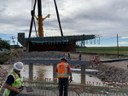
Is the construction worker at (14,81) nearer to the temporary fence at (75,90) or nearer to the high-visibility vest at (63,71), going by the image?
the temporary fence at (75,90)

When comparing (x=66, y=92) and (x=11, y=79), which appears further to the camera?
(x=66, y=92)

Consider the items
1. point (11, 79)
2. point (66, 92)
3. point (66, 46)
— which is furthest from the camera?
point (66, 46)

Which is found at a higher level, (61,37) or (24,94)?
(61,37)

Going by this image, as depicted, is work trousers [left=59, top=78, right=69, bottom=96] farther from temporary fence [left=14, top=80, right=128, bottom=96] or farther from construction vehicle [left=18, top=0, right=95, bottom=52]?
construction vehicle [left=18, top=0, right=95, bottom=52]

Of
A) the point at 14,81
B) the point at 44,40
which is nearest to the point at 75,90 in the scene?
the point at 14,81

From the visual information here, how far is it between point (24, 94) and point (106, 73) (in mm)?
29723

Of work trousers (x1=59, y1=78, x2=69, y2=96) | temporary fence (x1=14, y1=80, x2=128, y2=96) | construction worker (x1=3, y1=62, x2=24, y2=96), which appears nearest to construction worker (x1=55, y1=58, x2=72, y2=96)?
work trousers (x1=59, y1=78, x2=69, y2=96)

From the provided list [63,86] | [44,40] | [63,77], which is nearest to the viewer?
[63,86]

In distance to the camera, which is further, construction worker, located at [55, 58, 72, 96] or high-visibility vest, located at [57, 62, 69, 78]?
high-visibility vest, located at [57, 62, 69, 78]

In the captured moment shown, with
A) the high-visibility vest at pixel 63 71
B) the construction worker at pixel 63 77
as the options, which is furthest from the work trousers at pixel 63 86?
the high-visibility vest at pixel 63 71

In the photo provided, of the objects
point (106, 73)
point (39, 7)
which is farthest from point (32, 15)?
point (106, 73)

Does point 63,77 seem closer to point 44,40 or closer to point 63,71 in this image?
point 63,71

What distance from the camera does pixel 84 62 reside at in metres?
27.6

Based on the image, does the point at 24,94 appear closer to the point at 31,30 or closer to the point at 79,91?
the point at 79,91
